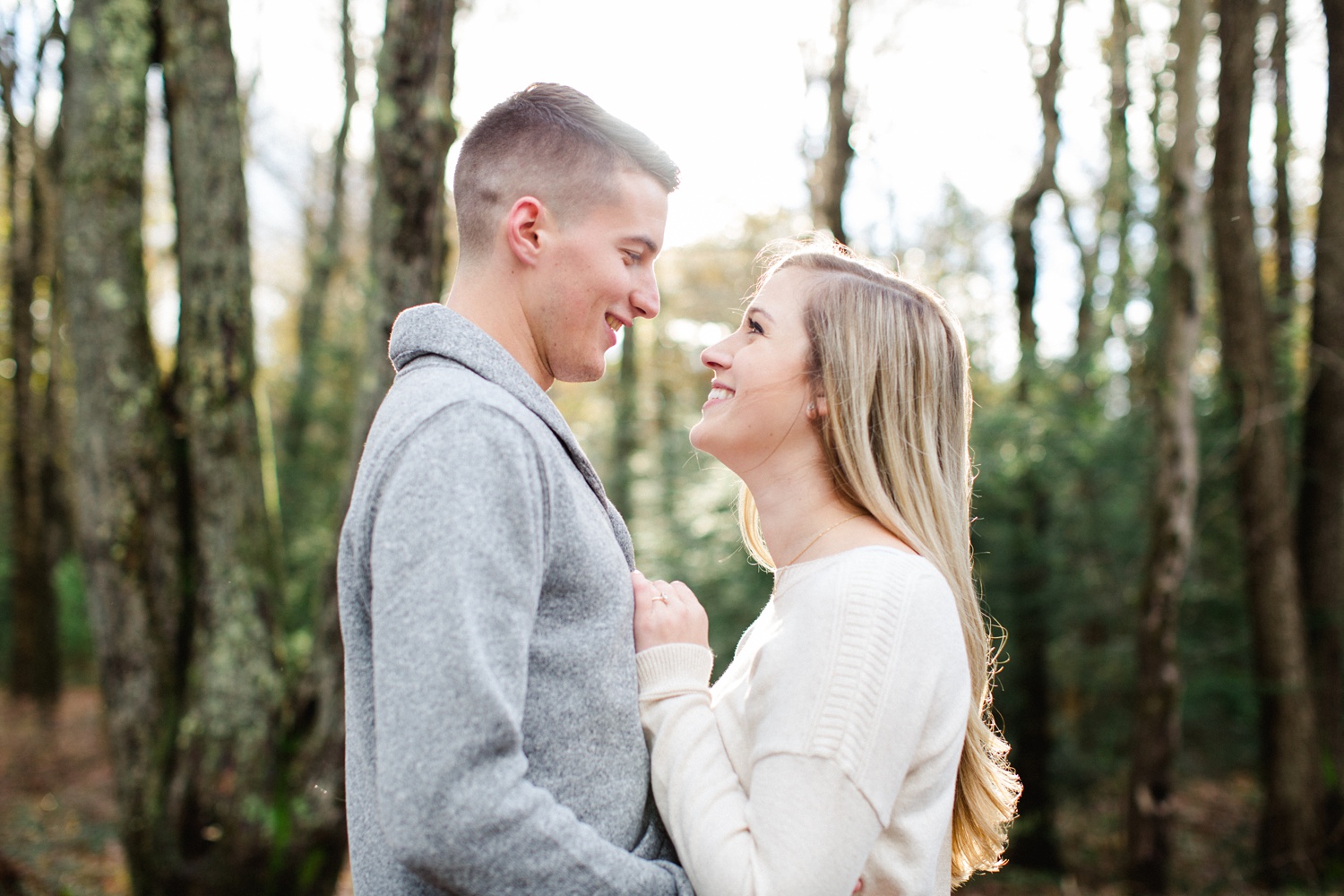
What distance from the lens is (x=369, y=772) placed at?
164 centimetres

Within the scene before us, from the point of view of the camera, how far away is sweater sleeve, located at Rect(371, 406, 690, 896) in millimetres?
1326

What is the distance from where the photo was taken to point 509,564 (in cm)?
142

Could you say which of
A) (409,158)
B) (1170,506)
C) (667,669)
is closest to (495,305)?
(667,669)

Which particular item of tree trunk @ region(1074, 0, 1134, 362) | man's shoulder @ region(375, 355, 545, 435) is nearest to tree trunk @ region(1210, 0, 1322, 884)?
tree trunk @ region(1074, 0, 1134, 362)

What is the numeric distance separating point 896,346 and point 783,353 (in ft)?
0.86

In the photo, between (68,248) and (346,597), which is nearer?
(346,597)

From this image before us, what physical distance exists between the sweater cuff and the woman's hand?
0.02 m

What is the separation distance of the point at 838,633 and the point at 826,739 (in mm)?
202

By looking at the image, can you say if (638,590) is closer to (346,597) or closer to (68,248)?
(346,597)

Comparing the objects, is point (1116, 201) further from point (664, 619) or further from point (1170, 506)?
point (664, 619)

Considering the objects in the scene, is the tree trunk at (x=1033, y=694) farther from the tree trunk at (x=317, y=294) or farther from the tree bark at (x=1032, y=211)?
the tree trunk at (x=317, y=294)

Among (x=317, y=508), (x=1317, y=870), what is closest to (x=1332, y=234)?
(x=1317, y=870)

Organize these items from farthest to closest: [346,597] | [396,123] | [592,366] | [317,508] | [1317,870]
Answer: [317,508] < [1317,870] < [396,123] < [592,366] < [346,597]

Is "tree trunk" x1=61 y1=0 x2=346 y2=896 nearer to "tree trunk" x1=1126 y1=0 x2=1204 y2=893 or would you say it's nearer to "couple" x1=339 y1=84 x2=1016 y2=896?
"couple" x1=339 y1=84 x2=1016 y2=896
